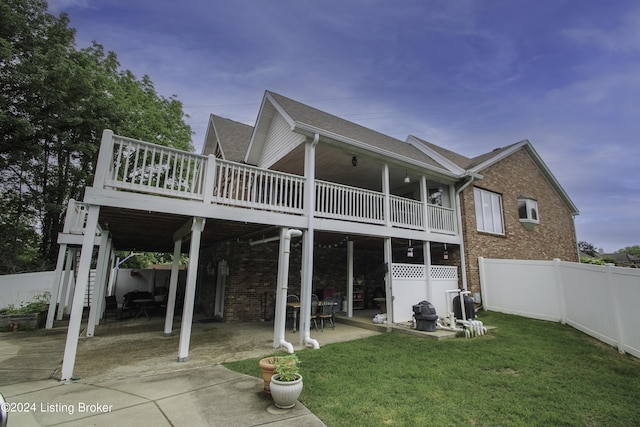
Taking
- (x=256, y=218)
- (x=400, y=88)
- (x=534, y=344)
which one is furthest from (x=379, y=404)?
(x=400, y=88)

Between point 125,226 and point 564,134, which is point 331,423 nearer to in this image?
point 125,226

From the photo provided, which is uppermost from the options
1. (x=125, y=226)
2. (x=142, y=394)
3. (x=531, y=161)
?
(x=531, y=161)

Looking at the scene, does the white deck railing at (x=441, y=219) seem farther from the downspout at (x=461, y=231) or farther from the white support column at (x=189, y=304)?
the white support column at (x=189, y=304)

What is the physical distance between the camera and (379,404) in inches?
155

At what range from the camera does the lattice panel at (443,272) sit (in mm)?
10500

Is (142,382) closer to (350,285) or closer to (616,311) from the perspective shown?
(350,285)

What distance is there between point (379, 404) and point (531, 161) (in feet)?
52.3

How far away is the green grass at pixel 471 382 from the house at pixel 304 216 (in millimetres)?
1882

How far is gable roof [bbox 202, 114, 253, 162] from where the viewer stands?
1259cm

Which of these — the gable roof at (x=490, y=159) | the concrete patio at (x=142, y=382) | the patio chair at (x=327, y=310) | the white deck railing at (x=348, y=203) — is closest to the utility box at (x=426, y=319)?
the concrete patio at (x=142, y=382)

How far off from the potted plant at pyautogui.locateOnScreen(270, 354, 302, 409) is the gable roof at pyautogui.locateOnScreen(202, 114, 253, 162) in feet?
32.4

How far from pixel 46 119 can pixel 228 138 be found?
8378 millimetres

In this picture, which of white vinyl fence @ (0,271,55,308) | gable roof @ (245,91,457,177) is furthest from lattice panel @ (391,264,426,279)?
white vinyl fence @ (0,271,55,308)

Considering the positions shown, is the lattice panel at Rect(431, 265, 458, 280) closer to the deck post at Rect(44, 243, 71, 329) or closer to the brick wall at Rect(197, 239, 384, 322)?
the brick wall at Rect(197, 239, 384, 322)
